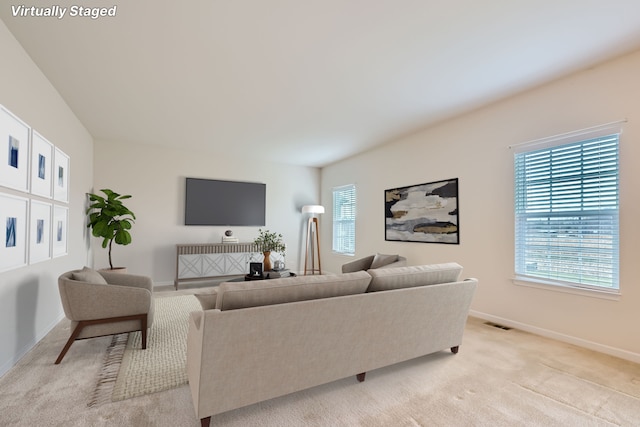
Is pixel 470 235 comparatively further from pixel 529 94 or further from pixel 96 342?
pixel 96 342

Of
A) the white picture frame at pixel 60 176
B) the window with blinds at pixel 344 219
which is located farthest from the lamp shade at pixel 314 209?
the white picture frame at pixel 60 176

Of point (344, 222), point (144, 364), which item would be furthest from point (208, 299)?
point (344, 222)

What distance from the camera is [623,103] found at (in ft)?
8.82

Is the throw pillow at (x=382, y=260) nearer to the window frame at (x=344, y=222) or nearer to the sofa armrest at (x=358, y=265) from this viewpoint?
the sofa armrest at (x=358, y=265)

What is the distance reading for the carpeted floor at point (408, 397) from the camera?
1.79 metres

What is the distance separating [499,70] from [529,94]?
737 millimetres

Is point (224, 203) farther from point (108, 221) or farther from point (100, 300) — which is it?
point (100, 300)

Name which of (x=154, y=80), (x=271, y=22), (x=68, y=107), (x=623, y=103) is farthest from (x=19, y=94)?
(x=623, y=103)

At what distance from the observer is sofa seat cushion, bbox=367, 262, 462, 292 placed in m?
2.20

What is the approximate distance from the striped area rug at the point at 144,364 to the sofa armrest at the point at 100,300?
0.35 meters

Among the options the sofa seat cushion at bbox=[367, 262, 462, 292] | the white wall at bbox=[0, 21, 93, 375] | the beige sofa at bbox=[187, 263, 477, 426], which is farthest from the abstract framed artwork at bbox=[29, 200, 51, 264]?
the sofa seat cushion at bbox=[367, 262, 462, 292]

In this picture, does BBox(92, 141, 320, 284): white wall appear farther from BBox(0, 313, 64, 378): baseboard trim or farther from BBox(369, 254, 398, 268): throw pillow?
BBox(369, 254, 398, 268): throw pillow

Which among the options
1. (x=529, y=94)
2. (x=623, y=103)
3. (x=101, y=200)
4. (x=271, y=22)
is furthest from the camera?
(x=101, y=200)

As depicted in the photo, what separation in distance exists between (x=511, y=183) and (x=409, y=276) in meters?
2.06
